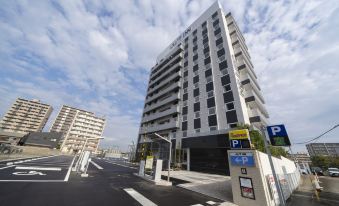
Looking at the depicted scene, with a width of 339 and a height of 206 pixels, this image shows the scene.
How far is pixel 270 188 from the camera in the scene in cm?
775

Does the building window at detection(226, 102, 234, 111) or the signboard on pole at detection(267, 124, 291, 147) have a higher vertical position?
the building window at detection(226, 102, 234, 111)

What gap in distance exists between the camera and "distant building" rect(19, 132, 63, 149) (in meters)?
62.6

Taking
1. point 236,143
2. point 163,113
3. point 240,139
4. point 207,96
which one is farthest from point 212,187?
point 163,113

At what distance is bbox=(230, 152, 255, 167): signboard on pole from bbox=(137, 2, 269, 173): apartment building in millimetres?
11701

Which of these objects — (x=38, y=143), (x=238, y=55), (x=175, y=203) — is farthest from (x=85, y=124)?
(x=175, y=203)

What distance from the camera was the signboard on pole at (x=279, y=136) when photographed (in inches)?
231

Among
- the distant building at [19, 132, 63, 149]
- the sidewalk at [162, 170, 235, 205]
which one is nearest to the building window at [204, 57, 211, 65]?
the sidewalk at [162, 170, 235, 205]

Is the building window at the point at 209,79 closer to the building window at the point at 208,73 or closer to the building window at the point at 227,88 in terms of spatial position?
the building window at the point at 208,73

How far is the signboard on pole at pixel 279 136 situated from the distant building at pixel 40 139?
279ft

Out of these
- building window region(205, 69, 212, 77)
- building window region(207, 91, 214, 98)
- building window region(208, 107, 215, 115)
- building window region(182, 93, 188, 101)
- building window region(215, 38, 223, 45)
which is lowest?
building window region(208, 107, 215, 115)

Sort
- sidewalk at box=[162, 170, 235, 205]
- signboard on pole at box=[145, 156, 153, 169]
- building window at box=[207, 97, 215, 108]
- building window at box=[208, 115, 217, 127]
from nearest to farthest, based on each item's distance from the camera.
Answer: sidewalk at box=[162, 170, 235, 205], signboard on pole at box=[145, 156, 153, 169], building window at box=[208, 115, 217, 127], building window at box=[207, 97, 215, 108]

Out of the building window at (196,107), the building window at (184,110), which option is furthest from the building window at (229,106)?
the building window at (184,110)

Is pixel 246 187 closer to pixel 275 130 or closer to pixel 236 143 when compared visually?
pixel 236 143

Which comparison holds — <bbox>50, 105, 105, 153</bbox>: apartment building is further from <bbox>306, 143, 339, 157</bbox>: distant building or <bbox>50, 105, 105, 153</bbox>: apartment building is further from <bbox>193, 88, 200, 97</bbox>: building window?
<bbox>306, 143, 339, 157</bbox>: distant building
